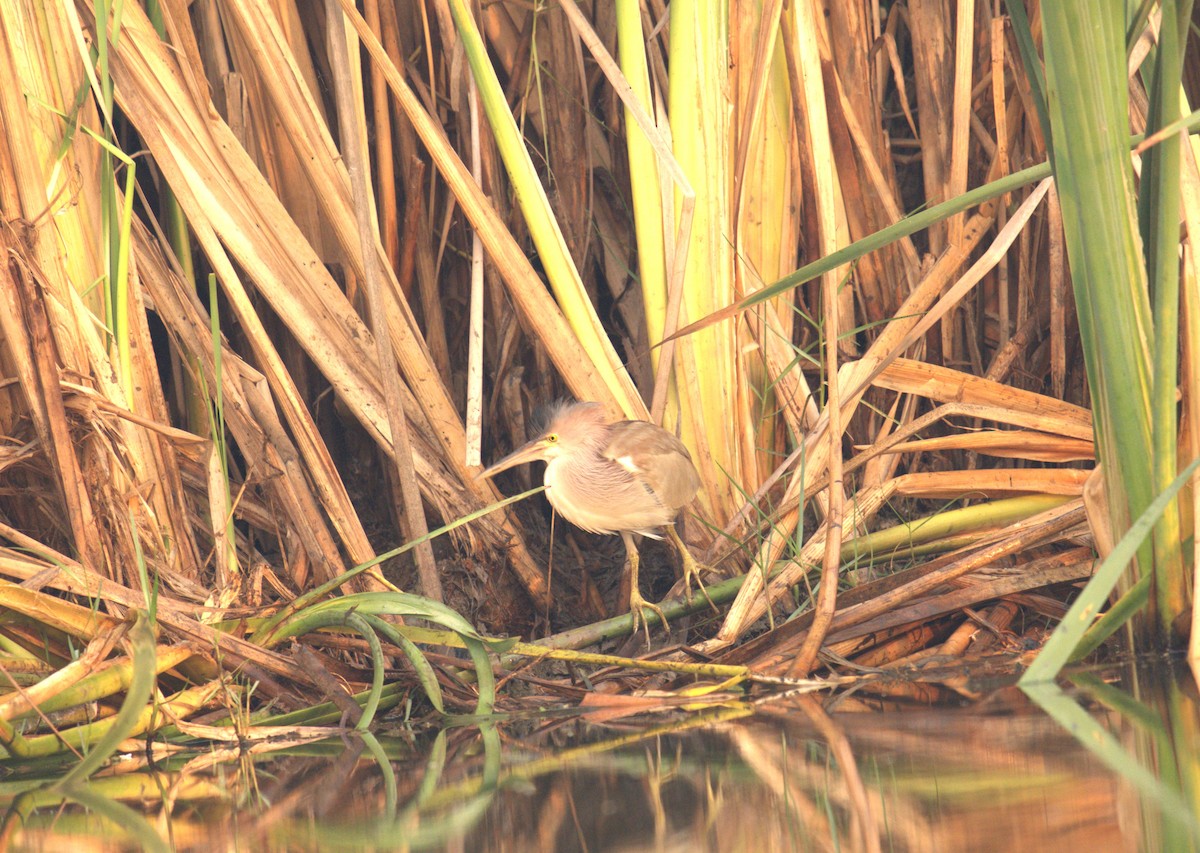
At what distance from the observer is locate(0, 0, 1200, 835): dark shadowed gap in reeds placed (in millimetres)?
2346

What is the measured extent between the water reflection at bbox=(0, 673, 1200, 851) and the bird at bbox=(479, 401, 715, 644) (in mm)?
1100

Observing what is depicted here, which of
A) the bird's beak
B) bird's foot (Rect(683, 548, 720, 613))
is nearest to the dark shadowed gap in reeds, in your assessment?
bird's foot (Rect(683, 548, 720, 613))

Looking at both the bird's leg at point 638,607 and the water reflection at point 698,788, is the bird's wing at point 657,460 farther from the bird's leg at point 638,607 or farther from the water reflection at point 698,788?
the water reflection at point 698,788

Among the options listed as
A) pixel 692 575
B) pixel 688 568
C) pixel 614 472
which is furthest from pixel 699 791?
pixel 614 472

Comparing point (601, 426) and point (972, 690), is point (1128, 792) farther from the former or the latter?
point (601, 426)

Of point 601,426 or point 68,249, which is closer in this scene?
point 68,249

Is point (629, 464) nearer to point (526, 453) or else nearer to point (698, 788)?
point (526, 453)

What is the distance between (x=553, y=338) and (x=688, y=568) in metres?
0.67

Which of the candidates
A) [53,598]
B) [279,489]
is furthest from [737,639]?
[53,598]

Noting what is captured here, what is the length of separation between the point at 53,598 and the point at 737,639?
142 centimetres

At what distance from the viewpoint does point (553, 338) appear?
10.7ft

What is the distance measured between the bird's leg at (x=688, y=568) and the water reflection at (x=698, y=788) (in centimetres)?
75

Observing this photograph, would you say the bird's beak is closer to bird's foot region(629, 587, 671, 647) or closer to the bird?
the bird

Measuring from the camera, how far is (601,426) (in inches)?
138
